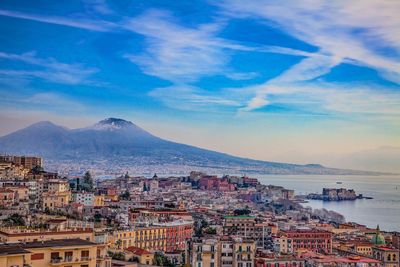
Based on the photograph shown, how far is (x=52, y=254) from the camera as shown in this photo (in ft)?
21.7

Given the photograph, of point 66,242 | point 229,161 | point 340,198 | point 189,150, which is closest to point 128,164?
point 189,150

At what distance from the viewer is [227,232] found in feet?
61.1

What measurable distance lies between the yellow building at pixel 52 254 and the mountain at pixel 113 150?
3106 inches

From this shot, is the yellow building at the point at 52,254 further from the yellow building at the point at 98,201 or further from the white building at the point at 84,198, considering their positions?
the yellow building at the point at 98,201

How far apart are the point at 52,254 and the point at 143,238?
956 cm

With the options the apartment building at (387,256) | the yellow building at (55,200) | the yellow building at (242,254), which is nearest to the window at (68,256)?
the yellow building at (242,254)

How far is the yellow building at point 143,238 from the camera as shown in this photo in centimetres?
1466

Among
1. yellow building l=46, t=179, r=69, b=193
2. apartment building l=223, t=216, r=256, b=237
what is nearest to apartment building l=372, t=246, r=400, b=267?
apartment building l=223, t=216, r=256, b=237

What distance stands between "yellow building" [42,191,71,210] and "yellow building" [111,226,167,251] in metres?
4.05

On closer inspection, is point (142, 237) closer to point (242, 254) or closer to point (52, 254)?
point (242, 254)

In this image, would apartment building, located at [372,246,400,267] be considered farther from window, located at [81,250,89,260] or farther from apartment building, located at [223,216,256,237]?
window, located at [81,250,89,260]

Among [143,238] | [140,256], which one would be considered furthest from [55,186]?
[140,256]

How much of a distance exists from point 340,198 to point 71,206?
47815mm

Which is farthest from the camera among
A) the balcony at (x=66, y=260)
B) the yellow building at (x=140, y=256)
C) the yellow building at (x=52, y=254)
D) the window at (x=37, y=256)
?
the yellow building at (x=140, y=256)
